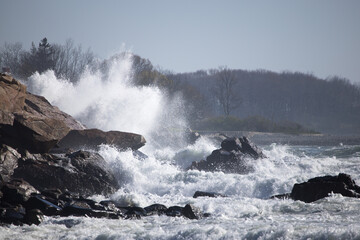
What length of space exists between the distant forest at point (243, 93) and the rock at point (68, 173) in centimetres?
2833

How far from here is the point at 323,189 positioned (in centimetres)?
1316

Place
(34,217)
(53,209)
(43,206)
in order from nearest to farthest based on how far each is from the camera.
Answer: (34,217)
(53,209)
(43,206)

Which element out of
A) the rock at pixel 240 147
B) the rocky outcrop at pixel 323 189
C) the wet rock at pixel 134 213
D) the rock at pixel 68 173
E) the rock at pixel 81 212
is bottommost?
the wet rock at pixel 134 213

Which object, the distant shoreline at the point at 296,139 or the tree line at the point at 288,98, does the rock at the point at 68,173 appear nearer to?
Result: the distant shoreline at the point at 296,139

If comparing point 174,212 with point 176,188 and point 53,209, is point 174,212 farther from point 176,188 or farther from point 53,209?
point 176,188

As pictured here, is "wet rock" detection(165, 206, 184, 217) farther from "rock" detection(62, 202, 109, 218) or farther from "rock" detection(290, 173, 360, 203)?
"rock" detection(290, 173, 360, 203)

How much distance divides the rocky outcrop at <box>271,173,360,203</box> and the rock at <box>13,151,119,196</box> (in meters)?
5.73

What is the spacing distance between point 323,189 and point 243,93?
324ft

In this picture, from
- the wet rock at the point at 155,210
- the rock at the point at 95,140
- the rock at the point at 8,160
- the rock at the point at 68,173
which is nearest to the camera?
the wet rock at the point at 155,210

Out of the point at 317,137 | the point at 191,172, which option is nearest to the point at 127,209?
the point at 191,172

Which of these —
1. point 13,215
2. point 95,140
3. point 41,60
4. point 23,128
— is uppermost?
point 41,60

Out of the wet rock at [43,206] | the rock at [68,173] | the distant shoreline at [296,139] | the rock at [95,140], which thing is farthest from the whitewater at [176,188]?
the distant shoreline at [296,139]

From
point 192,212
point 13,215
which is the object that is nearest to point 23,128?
point 13,215

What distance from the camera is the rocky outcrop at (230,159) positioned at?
2280 centimetres
